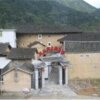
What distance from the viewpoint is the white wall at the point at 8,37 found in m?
51.7

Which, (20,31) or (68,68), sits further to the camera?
(20,31)

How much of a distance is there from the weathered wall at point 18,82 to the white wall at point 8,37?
629 inches

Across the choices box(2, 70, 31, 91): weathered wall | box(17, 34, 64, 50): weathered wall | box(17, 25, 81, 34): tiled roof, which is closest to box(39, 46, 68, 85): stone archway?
box(2, 70, 31, 91): weathered wall

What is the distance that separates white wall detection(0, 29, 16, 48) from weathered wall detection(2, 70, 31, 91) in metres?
16.0

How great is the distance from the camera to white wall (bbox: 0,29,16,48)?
51.7 metres

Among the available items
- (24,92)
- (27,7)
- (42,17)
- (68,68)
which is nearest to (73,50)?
(68,68)

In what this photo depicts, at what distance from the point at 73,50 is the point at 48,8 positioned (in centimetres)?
6408

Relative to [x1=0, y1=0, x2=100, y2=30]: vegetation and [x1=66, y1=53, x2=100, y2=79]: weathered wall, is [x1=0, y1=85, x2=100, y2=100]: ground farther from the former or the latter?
[x1=0, y1=0, x2=100, y2=30]: vegetation

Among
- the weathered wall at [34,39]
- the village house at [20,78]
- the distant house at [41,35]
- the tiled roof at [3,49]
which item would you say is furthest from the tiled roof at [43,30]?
the village house at [20,78]

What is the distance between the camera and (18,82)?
1410 inches

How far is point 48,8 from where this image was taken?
10531cm

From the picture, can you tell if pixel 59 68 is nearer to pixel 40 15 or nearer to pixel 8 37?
pixel 8 37

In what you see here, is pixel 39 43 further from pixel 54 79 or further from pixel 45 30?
pixel 54 79

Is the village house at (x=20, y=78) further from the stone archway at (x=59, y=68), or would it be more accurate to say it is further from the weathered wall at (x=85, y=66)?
the weathered wall at (x=85, y=66)
